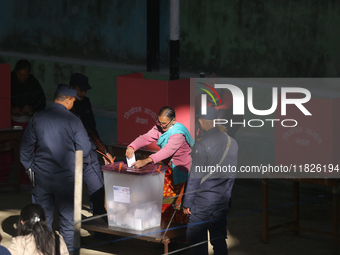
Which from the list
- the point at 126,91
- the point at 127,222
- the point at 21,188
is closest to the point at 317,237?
the point at 127,222

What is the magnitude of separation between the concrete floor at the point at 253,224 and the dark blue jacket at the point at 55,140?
110 centimetres

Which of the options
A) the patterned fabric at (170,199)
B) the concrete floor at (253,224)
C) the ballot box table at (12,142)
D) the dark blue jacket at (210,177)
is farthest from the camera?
the ballot box table at (12,142)

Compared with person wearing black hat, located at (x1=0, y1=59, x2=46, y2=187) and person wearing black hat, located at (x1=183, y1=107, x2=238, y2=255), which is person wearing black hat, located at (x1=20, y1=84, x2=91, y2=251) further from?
person wearing black hat, located at (x1=0, y1=59, x2=46, y2=187)

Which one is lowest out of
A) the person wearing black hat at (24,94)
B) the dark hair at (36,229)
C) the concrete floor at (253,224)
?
the concrete floor at (253,224)

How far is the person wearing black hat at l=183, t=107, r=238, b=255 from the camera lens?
523 centimetres

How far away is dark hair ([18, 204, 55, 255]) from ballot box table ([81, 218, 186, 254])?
4.18ft

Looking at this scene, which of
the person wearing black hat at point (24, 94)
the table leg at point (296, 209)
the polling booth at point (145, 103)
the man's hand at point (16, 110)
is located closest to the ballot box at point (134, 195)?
the polling booth at point (145, 103)

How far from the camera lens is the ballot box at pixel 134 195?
5555mm

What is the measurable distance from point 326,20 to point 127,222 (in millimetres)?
5987

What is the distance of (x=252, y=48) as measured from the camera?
10875 mm

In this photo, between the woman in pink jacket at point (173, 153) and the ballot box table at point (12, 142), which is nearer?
the woman in pink jacket at point (173, 153)

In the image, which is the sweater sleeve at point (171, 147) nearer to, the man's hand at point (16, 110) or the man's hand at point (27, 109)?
the man's hand at point (27, 109)

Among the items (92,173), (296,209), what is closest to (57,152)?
(92,173)

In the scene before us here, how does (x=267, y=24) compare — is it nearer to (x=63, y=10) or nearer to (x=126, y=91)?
(x=126, y=91)
